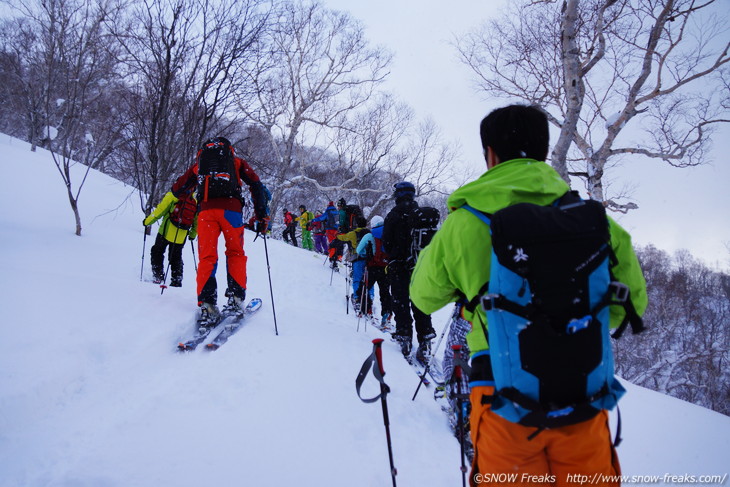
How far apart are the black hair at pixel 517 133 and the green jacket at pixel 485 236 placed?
0.11 m

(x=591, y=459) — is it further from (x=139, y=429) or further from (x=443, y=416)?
(x=139, y=429)

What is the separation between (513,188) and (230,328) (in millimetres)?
3318

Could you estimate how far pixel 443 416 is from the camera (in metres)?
2.96

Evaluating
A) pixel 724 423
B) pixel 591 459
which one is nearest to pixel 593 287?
pixel 591 459

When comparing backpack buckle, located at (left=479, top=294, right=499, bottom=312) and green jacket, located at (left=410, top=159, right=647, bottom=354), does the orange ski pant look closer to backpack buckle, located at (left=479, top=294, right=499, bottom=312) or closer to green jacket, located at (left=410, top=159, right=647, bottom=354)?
green jacket, located at (left=410, top=159, right=647, bottom=354)

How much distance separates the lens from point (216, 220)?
3.85 metres

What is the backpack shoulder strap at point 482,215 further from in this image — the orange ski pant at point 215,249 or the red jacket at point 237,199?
the red jacket at point 237,199

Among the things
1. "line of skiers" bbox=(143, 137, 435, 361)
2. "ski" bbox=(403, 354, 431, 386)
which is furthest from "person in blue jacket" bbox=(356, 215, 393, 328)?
"ski" bbox=(403, 354, 431, 386)

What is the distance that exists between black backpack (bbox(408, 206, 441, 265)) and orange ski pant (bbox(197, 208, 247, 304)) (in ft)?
6.82

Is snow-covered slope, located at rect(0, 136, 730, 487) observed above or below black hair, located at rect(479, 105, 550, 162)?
below

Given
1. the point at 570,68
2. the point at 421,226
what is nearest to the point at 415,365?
the point at 421,226

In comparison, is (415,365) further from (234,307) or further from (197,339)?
(197,339)

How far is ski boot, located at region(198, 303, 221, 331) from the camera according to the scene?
3617 millimetres

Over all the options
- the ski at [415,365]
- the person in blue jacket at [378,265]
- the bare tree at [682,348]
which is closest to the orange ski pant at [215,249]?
the ski at [415,365]
